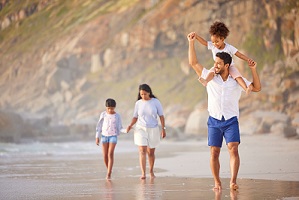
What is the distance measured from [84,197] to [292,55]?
5241cm

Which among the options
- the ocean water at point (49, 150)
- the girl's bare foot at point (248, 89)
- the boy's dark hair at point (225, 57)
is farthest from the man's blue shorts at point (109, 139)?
the ocean water at point (49, 150)

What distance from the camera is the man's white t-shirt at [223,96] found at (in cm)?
947

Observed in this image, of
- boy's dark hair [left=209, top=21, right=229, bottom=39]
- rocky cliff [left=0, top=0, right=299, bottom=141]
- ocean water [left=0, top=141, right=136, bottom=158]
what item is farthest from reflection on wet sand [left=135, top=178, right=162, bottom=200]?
rocky cliff [left=0, top=0, right=299, bottom=141]

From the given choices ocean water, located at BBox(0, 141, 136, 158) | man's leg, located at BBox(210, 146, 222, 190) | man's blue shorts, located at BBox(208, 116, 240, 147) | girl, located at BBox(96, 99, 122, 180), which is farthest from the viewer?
ocean water, located at BBox(0, 141, 136, 158)

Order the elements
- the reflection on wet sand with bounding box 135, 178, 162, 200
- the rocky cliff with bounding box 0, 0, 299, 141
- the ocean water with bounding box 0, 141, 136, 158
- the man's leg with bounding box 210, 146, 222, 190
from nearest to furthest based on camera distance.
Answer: the reflection on wet sand with bounding box 135, 178, 162, 200 < the man's leg with bounding box 210, 146, 222, 190 < the ocean water with bounding box 0, 141, 136, 158 < the rocky cliff with bounding box 0, 0, 299, 141

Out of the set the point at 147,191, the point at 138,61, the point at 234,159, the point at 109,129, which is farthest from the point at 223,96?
the point at 138,61

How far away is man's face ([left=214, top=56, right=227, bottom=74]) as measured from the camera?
944cm

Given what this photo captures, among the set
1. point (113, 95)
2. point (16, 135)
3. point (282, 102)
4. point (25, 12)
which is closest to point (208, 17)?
point (113, 95)

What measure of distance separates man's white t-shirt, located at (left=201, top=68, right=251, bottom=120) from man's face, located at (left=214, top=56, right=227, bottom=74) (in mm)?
87

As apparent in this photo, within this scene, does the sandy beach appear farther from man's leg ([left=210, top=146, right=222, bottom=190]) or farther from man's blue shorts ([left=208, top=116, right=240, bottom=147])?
man's blue shorts ([left=208, top=116, right=240, bottom=147])

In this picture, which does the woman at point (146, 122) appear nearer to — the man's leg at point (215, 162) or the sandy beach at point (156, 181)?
the sandy beach at point (156, 181)

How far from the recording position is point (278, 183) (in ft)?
33.7

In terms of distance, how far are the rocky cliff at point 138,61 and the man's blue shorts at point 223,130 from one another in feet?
121

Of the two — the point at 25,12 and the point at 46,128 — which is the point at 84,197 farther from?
Answer: the point at 25,12
